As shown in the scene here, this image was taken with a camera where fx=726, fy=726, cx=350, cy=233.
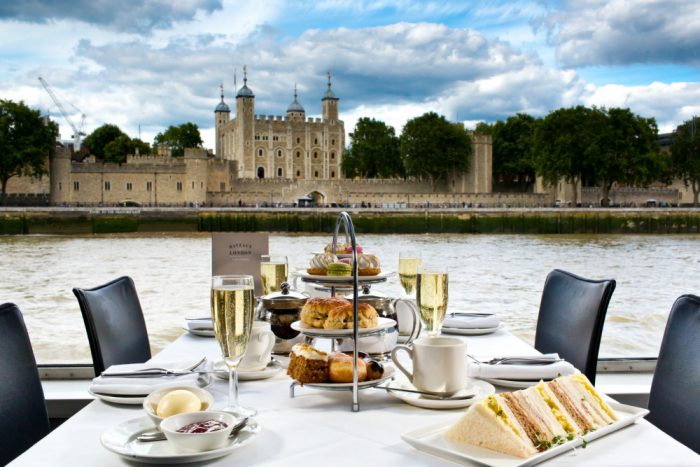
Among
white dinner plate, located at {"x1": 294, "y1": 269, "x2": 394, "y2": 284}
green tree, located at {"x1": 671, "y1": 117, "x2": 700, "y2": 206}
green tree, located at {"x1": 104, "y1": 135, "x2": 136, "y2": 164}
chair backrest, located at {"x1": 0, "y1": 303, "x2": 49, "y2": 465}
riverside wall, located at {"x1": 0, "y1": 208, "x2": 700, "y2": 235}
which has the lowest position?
riverside wall, located at {"x1": 0, "y1": 208, "x2": 700, "y2": 235}

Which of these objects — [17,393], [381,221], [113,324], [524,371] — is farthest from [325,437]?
[381,221]

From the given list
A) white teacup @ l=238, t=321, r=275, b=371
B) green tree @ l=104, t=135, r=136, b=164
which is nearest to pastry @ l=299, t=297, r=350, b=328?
white teacup @ l=238, t=321, r=275, b=371

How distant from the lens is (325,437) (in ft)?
3.53

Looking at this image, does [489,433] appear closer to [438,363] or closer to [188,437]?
[438,363]

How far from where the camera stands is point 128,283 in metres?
2.03

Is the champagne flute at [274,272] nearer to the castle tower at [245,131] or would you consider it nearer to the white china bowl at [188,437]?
the white china bowl at [188,437]

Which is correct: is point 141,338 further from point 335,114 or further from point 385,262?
point 335,114

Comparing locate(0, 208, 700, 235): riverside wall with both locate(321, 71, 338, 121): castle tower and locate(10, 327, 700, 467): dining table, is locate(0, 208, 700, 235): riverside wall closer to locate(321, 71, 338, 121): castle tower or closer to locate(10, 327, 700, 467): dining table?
locate(10, 327, 700, 467): dining table

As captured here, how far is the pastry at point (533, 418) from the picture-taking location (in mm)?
986

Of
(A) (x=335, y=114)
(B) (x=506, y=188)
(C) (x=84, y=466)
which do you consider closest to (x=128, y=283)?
(C) (x=84, y=466)

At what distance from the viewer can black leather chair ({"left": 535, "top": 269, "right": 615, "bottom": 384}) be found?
5.91 ft

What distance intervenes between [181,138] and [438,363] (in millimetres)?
51300

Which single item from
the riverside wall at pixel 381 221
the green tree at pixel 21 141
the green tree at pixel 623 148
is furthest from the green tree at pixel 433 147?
the green tree at pixel 21 141

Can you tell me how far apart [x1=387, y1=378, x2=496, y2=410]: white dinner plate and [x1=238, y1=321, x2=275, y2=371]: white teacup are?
27 centimetres
